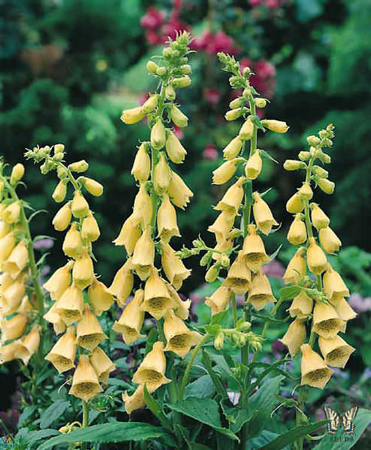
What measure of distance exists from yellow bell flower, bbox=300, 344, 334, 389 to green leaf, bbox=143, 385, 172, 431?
0.39 meters

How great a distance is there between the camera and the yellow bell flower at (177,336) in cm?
184

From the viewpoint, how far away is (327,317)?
73.7 inches

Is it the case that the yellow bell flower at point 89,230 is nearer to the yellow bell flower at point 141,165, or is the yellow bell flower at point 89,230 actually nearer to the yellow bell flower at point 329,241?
the yellow bell flower at point 141,165

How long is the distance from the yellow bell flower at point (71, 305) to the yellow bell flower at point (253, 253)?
1.51 ft

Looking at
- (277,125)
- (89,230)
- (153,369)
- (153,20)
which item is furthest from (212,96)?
(153,369)

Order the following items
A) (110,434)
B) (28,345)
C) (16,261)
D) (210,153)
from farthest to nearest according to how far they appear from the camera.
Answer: (210,153)
(28,345)
(16,261)
(110,434)

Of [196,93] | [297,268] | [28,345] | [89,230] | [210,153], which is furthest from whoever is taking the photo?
[196,93]

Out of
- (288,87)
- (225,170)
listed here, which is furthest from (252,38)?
(225,170)

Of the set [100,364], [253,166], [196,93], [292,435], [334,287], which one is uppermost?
[253,166]

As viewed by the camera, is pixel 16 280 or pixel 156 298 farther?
pixel 16 280

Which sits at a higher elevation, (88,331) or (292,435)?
(88,331)

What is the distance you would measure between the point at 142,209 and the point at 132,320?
0.98 feet

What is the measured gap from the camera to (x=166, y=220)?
1820mm

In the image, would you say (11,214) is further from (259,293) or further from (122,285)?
(259,293)
